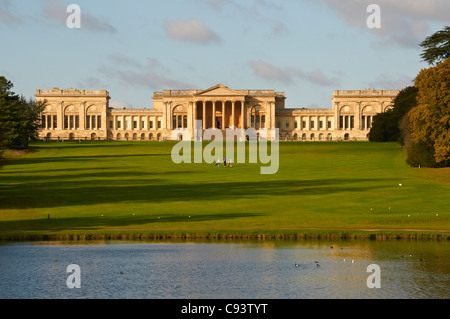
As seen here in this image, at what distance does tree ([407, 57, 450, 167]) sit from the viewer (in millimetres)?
75812

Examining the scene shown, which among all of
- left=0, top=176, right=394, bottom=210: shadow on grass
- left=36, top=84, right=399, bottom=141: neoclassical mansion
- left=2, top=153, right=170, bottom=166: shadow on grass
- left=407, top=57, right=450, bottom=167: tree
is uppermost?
left=36, top=84, right=399, bottom=141: neoclassical mansion

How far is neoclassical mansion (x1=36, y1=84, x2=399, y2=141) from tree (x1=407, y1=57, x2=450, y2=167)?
353 feet

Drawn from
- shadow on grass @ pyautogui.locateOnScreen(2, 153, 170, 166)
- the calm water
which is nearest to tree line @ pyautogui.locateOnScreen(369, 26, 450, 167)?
the calm water

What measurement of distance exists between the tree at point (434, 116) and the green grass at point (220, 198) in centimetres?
263

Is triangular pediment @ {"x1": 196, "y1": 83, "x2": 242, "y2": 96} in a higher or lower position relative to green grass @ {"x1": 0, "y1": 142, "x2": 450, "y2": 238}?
higher

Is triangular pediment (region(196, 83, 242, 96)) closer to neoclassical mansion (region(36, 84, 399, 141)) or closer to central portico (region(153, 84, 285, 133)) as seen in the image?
central portico (region(153, 84, 285, 133))

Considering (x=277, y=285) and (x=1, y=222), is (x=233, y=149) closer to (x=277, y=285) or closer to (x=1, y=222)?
(x=1, y=222)

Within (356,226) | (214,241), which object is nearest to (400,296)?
(214,241)

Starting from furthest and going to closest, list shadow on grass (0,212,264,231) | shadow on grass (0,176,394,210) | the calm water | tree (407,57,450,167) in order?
tree (407,57,450,167), shadow on grass (0,176,394,210), shadow on grass (0,212,264,231), the calm water

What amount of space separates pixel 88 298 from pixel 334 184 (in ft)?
153

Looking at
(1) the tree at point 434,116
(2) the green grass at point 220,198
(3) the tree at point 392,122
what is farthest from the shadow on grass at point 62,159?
(1) the tree at point 434,116

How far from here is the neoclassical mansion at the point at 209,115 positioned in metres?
190

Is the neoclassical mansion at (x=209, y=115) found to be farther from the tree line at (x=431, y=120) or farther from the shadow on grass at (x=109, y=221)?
the shadow on grass at (x=109, y=221)

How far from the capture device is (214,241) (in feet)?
135
